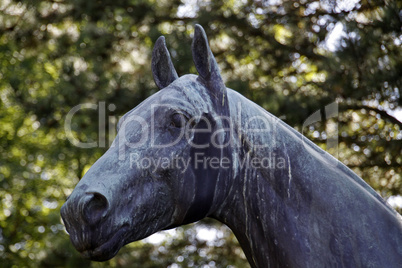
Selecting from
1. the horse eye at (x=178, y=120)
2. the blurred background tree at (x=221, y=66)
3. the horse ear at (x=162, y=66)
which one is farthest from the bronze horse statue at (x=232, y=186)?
the blurred background tree at (x=221, y=66)

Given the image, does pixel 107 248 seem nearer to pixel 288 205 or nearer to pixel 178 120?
pixel 178 120

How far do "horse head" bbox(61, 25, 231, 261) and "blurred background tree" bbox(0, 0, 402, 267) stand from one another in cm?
439

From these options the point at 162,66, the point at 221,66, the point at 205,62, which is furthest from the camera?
the point at 221,66

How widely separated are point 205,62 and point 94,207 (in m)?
0.67

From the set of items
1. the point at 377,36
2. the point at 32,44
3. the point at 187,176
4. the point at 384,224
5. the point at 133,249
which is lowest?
the point at 133,249

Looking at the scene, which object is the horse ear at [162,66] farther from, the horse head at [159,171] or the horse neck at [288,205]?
the horse neck at [288,205]

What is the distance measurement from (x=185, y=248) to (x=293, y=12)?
136 inches

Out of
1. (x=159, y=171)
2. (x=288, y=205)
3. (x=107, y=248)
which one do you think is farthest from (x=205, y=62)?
(x=107, y=248)

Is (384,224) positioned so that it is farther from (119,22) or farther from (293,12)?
(119,22)

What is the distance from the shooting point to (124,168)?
6.59 ft

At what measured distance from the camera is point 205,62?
7.28 ft

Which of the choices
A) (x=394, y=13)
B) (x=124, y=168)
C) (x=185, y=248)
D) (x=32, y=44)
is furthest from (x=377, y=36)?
(x=32, y=44)

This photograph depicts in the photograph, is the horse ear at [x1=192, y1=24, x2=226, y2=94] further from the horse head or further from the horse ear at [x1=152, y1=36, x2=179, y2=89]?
the horse ear at [x1=152, y1=36, x2=179, y2=89]

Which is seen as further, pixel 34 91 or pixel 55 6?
pixel 34 91
